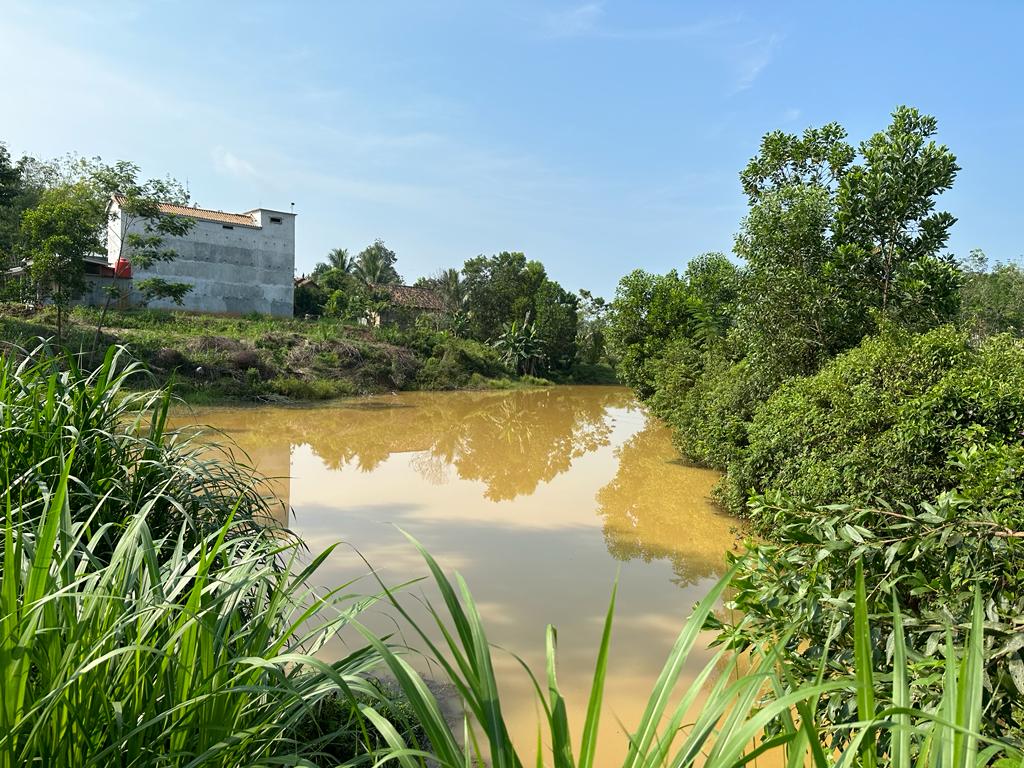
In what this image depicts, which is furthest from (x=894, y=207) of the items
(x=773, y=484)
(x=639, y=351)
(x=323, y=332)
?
(x=323, y=332)

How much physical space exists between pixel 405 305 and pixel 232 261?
27.1ft

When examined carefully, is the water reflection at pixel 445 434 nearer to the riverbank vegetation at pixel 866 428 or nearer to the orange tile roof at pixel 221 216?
the riverbank vegetation at pixel 866 428

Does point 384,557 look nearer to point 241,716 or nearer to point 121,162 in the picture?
point 241,716

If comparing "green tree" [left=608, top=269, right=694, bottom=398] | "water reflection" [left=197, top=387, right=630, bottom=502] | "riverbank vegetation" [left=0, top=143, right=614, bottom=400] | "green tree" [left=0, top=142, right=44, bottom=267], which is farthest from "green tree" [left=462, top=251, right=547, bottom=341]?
"green tree" [left=0, top=142, right=44, bottom=267]

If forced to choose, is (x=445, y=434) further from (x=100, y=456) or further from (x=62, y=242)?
(x=100, y=456)

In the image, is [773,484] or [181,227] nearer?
[773,484]

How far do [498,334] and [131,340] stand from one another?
60.3 ft

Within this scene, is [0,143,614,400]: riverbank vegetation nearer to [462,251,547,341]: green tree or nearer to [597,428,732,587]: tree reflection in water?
[462,251,547,341]: green tree

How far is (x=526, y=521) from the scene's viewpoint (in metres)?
8.48

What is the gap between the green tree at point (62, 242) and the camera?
51.0 ft

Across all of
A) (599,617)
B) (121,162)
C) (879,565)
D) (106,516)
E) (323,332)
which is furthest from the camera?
(323,332)

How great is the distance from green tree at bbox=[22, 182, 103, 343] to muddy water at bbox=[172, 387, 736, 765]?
4344 millimetres

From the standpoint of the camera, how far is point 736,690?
1.09 metres

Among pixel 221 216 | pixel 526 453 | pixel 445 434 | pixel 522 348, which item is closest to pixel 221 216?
pixel 221 216
